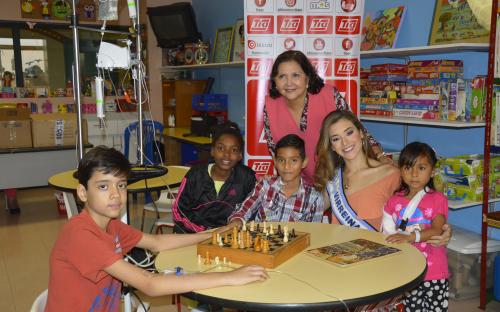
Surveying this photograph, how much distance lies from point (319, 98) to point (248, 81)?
90 cm

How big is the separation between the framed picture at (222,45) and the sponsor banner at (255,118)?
2.60 metres

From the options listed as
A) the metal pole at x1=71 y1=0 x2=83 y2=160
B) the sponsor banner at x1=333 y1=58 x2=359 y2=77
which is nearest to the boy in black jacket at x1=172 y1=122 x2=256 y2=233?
the metal pole at x1=71 y1=0 x2=83 y2=160

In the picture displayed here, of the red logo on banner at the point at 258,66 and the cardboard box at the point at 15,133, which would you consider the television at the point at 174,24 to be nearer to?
the cardboard box at the point at 15,133

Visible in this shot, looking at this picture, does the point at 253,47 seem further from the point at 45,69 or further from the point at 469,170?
the point at 45,69

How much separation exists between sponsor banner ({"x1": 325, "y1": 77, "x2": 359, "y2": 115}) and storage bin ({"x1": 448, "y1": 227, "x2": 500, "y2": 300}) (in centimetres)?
116

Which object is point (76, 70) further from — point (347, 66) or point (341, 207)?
point (347, 66)

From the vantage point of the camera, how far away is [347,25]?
3.46m

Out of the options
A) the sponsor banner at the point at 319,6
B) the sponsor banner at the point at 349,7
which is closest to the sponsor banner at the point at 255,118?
the sponsor banner at the point at 319,6

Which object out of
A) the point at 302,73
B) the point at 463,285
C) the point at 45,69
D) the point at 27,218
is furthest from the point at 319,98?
the point at 45,69

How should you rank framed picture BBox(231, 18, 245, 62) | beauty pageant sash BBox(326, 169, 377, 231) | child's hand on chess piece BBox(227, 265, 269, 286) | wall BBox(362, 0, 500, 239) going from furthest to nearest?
framed picture BBox(231, 18, 245, 62) → wall BBox(362, 0, 500, 239) → beauty pageant sash BBox(326, 169, 377, 231) → child's hand on chess piece BBox(227, 265, 269, 286)

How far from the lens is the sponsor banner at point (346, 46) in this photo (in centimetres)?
348

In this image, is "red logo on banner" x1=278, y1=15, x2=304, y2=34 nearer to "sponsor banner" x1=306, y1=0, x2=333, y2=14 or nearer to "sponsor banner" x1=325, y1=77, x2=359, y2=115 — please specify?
"sponsor banner" x1=306, y1=0, x2=333, y2=14

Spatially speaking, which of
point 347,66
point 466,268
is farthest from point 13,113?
Result: point 466,268

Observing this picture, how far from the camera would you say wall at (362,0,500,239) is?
10.9 feet
